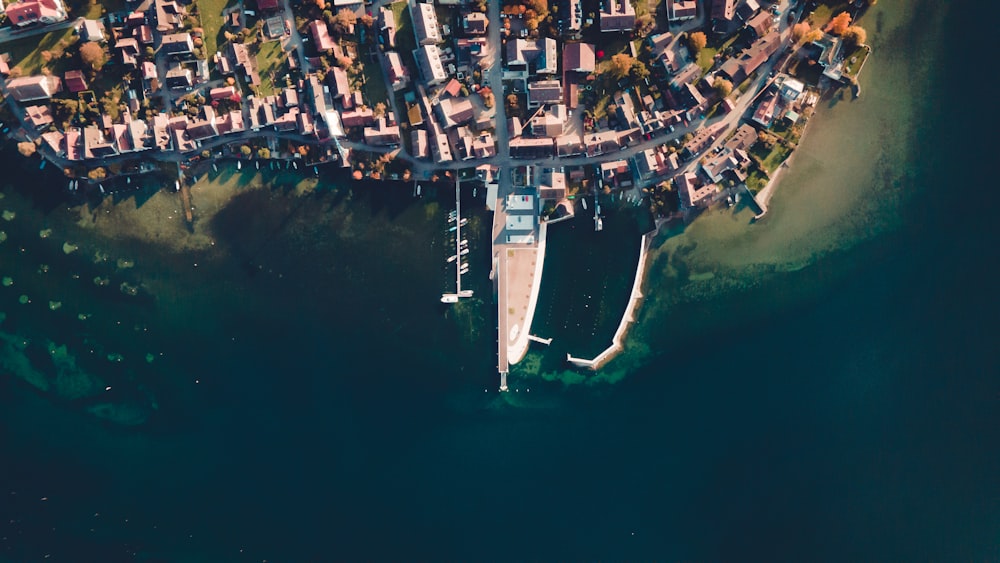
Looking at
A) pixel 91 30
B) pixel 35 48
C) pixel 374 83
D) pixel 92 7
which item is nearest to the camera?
pixel 91 30

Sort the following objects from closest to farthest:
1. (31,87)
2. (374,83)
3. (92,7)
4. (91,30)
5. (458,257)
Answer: (31,87) < (91,30) < (92,7) < (374,83) < (458,257)

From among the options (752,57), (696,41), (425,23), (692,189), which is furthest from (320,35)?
(752,57)

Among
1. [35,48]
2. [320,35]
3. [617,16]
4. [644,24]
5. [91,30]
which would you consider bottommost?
[644,24]

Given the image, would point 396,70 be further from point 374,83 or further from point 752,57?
point 752,57

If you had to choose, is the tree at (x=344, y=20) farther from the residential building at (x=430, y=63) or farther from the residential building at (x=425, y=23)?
the residential building at (x=430, y=63)

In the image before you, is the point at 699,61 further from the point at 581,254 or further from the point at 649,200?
the point at 581,254
